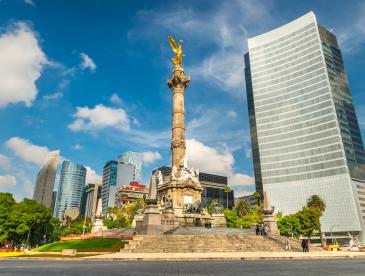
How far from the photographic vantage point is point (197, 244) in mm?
24016

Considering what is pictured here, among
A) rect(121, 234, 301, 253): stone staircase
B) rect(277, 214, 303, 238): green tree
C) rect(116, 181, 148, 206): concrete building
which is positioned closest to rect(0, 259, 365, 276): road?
rect(121, 234, 301, 253): stone staircase

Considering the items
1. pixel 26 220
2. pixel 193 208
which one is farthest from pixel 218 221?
pixel 26 220

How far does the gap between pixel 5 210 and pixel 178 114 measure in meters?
33.2

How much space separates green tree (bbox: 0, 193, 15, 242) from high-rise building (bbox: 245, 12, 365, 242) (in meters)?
86.9

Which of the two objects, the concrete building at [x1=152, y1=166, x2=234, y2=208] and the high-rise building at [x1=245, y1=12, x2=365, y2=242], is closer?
the high-rise building at [x1=245, y1=12, x2=365, y2=242]

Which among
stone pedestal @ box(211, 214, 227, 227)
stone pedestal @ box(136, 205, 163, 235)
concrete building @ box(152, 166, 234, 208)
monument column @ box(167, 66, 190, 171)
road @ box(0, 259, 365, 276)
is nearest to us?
road @ box(0, 259, 365, 276)

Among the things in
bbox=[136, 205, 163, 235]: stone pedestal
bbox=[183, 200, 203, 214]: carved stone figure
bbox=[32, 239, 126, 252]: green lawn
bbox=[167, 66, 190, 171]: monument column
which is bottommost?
bbox=[32, 239, 126, 252]: green lawn

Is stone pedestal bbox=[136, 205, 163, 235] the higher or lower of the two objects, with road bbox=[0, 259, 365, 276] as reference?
higher

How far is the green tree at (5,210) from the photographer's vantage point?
47469mm

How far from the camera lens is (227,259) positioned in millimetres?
17953

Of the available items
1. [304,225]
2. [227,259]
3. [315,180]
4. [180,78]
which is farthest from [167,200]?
[315,180]

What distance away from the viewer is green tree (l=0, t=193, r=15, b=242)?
4747cm

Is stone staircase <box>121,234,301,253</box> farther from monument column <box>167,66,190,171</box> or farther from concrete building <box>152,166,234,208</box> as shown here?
concrete building <box>152,166,234,208</box>

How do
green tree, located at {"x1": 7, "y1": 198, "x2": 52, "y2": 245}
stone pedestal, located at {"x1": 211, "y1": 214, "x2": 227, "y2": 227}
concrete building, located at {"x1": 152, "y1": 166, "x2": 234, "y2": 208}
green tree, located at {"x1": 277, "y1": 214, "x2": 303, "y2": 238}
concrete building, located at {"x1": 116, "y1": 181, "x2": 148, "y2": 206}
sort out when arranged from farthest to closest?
concrete building, located at {"x1": 116, "y1": 181, "x2": 148, "y2": 206}, concrete building, located at {"x1": 152, "y1": 166, "x2": 234, "y2": 208}, green tree, located at {"x1": 277, "y1": 214, "x2": 303, "y2": 238}, green tree, located at {"x1": 7, "y1": 198, "x2": 52, "y2": 245}, stone pedestal, located at {"x1": 211, "y1": 214, "x2": 227, "y2": 227}
